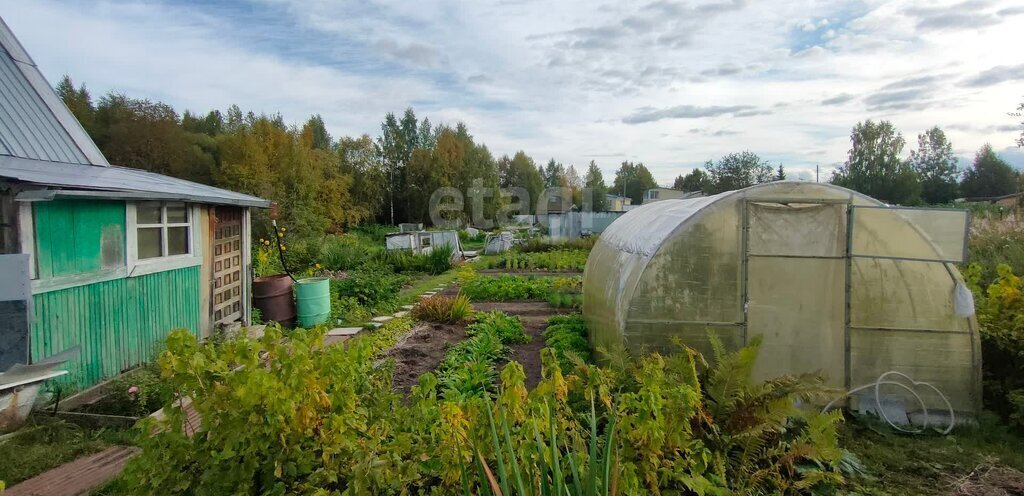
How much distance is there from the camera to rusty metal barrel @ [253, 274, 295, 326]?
29.3ft

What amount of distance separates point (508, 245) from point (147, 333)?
671 inches

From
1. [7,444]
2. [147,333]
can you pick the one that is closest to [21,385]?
[7,444]

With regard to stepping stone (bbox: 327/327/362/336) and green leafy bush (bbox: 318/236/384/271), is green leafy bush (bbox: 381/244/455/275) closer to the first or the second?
green leafy bush (bbox: 318/236/384/271)

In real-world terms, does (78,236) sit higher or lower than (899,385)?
higher

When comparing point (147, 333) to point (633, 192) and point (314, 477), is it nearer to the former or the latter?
point (314, 477)

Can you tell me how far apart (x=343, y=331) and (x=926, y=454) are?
7.58 m

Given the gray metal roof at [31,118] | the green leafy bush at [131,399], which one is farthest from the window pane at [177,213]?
the green leafy bush at [131,399]

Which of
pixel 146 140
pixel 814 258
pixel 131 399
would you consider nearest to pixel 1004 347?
pixel 814 258

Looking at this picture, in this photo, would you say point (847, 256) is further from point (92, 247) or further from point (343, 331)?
point (92, 247)

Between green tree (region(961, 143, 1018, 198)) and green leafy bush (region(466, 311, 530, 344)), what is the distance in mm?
55236

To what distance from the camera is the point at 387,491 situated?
2494 millimetres

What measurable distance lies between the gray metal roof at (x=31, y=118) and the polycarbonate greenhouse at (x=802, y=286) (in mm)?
7566

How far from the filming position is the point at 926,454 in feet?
Answer: 14.7

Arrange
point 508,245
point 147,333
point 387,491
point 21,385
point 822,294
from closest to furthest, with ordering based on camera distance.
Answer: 1. point 387,491
2. point 21,385
3. point 822,294
4. point 147,333
5. point 508,245
